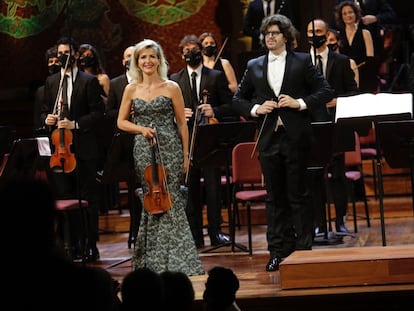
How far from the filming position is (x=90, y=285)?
2.20m

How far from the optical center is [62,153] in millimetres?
6863

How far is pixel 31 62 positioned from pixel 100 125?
435 cm

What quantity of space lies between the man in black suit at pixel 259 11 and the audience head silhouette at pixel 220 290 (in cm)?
722

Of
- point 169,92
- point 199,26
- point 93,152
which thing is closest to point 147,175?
point 169,92

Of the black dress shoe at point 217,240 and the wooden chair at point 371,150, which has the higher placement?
the wooden chair at point 371,150

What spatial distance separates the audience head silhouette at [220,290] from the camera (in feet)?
8.53

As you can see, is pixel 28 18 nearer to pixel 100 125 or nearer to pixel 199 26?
pixel 199 26

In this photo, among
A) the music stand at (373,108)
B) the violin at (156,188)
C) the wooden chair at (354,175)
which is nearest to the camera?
the music stand at (373,108)

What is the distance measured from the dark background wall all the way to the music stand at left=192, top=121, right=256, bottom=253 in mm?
4330

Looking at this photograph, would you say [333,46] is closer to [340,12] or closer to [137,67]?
[340,12]

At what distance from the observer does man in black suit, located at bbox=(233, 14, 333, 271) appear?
20.9ft

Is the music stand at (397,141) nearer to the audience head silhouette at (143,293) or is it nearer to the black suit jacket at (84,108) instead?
the black suit jacket at (84,108)

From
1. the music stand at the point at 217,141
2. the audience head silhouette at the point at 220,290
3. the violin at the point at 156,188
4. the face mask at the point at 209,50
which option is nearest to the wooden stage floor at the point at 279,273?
the violin at the point at 156,188

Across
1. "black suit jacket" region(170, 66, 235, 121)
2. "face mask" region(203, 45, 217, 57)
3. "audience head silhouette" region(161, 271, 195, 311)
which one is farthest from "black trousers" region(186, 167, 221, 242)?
"audience head silhouette" region(161, 271, 195, 311)
